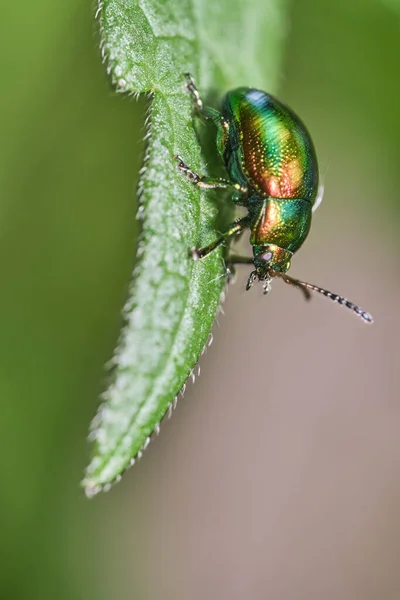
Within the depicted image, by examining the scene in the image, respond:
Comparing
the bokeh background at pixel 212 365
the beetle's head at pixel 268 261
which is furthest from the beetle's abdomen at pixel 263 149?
the bokeh background at pixel 212 365

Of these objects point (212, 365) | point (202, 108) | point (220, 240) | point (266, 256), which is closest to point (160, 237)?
point (220, 240)

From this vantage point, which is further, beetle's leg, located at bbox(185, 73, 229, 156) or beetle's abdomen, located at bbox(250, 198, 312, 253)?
Answer: beetle's abdomen, located at bbox(250, 198, 312, 253)

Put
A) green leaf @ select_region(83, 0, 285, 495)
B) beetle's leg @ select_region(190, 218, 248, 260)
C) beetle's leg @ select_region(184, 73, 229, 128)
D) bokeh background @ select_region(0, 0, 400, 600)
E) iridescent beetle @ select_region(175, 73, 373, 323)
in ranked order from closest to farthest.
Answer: green leaf @ select_region(83, 0, 285, 495) < beetle's leg @ select_region(190, 218, 248, 260) < beetle's leg @ select_region(184, 73, 229, 128) < iridescent beetle @ select_region(175, 73, 373, 323) < bokeh background @ select_region(0, 0, 400, 600)

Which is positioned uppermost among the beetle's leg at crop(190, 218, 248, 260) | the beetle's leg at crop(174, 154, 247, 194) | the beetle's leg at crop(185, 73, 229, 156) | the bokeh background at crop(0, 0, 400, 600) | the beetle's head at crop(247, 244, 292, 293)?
the beetle's leg at crop(185, 73, 229, 156)

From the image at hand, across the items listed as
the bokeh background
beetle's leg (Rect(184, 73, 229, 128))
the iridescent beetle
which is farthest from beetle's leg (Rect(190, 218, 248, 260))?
the bokeh background

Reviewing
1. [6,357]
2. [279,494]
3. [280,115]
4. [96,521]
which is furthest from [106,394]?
[279,494]

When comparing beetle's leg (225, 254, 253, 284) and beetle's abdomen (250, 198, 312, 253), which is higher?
beetle's abdomen (250, 198, 312, 253)

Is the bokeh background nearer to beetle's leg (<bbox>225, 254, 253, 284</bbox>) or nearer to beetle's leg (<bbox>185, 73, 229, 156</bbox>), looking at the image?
beetle's leg (<bbox>185, 73, 229, 156</bbox>)
